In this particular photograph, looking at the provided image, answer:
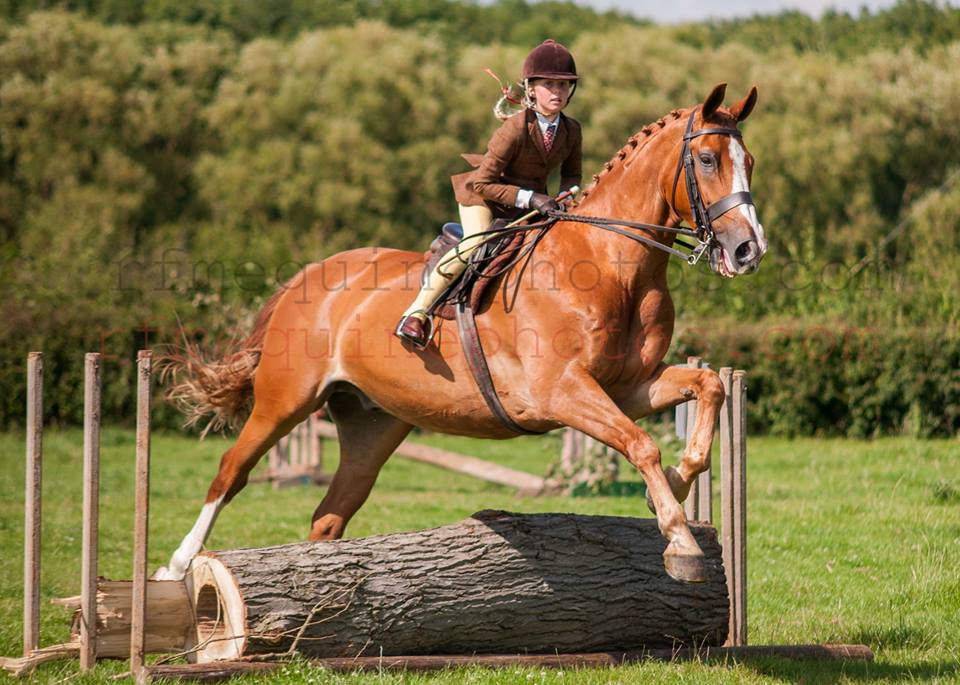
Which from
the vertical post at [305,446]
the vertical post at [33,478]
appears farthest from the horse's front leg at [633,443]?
the vertical post at [305,446]

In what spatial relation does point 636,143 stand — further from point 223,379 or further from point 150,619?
point 150,619

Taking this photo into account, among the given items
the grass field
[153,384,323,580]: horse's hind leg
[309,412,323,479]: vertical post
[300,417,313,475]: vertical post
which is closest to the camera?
the grass field

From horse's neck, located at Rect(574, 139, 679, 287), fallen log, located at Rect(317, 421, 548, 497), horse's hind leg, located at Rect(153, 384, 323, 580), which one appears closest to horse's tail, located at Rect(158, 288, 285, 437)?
horse's hind leg, located at Rect(153, 384, 323, 580)

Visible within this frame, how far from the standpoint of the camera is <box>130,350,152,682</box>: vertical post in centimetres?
532

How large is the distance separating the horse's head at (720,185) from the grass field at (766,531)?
1.99 m

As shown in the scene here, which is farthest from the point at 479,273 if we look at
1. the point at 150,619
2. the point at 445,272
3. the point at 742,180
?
the point at 150,619

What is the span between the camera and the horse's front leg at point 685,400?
539 centimetres

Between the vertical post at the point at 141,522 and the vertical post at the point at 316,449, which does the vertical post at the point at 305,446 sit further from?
the vertical post at the point at 141,522

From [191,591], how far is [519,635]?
1.69 meters

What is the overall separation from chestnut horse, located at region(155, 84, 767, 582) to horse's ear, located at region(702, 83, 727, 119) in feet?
0.03

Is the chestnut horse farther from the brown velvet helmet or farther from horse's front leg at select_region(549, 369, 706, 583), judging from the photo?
the brown velvet helmet

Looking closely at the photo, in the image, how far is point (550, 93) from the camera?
19.7 ft

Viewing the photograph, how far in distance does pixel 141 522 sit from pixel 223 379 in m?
2.18

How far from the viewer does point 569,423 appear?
554 cm
